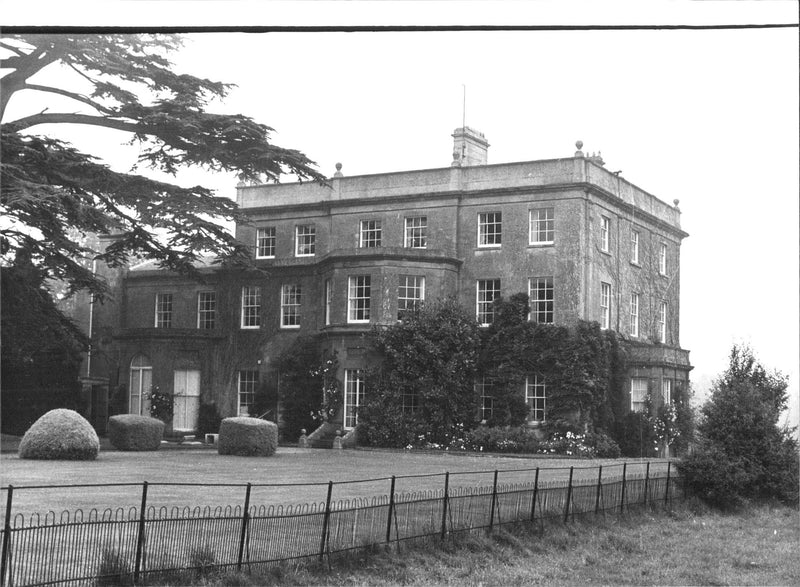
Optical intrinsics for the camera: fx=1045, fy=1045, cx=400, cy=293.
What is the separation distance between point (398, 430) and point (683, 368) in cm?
303

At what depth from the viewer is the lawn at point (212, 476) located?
6855 millimetres

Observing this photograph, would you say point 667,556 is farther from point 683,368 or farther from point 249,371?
point 249,371

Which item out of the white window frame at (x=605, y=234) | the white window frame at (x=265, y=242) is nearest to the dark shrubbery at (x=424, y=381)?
the white window frame at (x=265, y=242)

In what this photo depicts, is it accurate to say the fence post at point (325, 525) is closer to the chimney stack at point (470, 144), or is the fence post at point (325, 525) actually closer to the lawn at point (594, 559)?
the lawn at point (594, 559)

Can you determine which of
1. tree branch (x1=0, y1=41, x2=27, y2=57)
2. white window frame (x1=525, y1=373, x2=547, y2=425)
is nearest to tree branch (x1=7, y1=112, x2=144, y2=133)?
tree branch (x1=0, y1=41, x2=27, y2=57)

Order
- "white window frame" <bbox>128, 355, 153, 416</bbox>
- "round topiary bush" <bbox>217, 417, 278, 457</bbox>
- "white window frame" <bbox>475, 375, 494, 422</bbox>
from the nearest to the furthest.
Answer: "white window frame" <bbox>128, 355, 153, 416</bbox>, "round topiary bush" <bbox>217, 417, 278, 457</bbox>, "white window frame" <bbox>475, 375, 494, 422</bbox>

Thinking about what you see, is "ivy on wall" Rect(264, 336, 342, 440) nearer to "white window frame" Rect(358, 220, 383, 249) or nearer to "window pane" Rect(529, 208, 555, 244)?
"white window frame" Rect(358, 220, 383, 249)

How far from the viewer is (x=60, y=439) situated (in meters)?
6.95

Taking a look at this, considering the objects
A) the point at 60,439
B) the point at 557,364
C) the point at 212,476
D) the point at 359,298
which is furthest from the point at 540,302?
the point at 60,439

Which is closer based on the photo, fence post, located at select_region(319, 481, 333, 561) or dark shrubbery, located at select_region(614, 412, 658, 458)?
fence post, located at select_region(319, 481, 333, 561)

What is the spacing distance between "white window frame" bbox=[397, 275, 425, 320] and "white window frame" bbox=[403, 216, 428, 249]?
0.53m

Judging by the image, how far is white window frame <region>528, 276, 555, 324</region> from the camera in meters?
16.1

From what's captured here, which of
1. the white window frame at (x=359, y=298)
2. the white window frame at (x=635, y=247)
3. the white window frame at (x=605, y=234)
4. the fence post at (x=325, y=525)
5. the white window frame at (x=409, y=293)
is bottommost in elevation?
the fence post at (x=325, y=525)

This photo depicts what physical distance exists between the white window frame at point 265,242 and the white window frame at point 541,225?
24.4 feet
